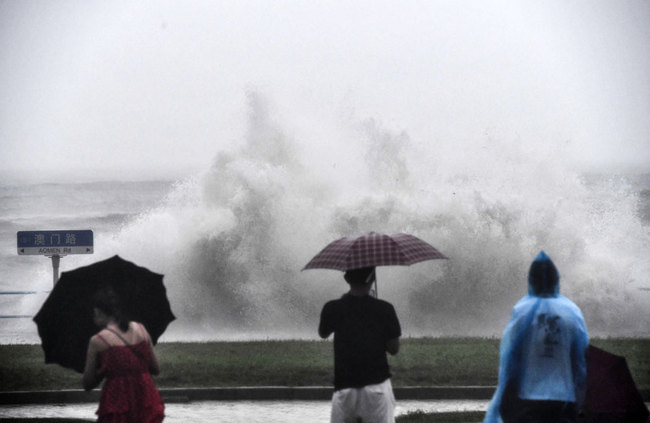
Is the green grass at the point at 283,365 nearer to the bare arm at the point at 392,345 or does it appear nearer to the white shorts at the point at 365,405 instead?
the bare arm at the point at 392,345

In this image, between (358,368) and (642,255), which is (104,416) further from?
(642,255)

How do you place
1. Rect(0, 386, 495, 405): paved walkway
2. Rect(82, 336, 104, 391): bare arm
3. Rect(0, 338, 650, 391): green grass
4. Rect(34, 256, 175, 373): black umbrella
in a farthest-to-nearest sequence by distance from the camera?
Rect(0, 338, 650, 391): green grass < Rect(0, 386, 495, 405): paved walkway < Rect(34, 256, 175, 373): black umbrella < Rect(82, 336, 104, 391): bare arm

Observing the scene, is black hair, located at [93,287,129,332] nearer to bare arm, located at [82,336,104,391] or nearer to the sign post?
bare arm, located at [82,336,104,391]

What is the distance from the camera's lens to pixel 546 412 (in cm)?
677

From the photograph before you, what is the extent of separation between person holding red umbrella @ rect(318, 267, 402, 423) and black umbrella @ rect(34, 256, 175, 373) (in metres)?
1.42

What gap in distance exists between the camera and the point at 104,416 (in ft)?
24.0

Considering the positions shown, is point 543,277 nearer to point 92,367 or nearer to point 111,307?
point 111,307

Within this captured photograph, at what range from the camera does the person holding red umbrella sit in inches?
284

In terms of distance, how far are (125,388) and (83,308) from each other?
1078 millimetres

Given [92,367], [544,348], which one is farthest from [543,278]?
[92,367]

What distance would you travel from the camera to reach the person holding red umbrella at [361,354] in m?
7.20

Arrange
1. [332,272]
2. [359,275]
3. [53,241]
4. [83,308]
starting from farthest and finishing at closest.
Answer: [332,272] < [53,241] < [83,308] < [359,275]

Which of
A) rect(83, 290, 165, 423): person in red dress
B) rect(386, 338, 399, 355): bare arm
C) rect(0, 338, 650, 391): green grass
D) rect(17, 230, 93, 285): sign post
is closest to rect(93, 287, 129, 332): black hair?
rect(83, 290, 165, 423): person in red dress

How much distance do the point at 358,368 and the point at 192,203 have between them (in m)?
24.2
